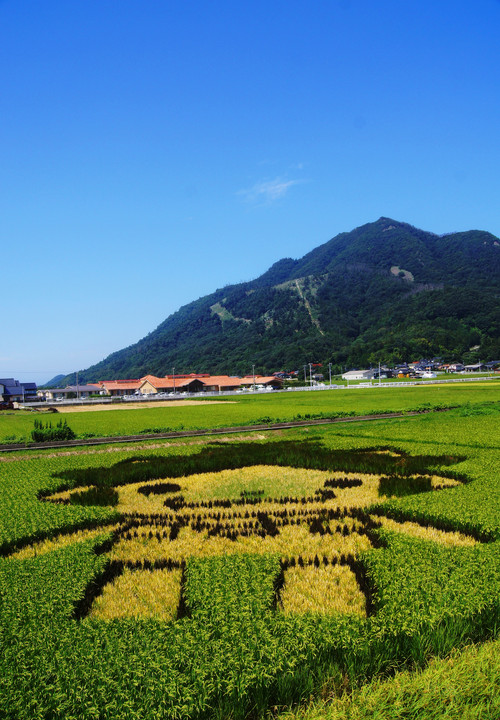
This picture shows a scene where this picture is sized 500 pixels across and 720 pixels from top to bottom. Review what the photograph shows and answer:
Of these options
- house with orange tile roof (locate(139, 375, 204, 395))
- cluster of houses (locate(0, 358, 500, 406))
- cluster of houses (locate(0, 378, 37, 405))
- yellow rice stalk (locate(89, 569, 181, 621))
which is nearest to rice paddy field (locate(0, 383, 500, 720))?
yellow rice stalk (locate(89, 569, 181, 621))

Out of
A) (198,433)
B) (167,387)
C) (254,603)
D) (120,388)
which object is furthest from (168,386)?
(254,603)

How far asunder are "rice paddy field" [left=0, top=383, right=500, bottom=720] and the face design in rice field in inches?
1.8

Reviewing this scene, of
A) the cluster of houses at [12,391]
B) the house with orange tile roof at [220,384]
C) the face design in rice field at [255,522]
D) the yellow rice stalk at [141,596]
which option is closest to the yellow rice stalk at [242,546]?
the face design in rice field at [255,522]

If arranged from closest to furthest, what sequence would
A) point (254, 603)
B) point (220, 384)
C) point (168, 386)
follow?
point (254, 603) < point (168, 386) < point (220, 384)

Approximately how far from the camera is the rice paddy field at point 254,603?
13.4 feet

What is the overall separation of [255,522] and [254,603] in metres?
4.08

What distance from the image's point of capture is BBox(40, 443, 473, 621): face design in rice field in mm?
6160

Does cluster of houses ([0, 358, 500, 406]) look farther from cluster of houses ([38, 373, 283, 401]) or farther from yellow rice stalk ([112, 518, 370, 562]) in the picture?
yellow rice stalk ([112, 518, 370, 562])

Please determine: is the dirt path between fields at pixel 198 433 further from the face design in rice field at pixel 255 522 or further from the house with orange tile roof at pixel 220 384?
the house with orange tile roof at pixel 220 384

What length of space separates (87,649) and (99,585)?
2121 mm

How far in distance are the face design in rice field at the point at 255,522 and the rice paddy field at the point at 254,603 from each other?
0.15 ft

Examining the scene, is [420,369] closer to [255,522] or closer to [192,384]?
[192,384]

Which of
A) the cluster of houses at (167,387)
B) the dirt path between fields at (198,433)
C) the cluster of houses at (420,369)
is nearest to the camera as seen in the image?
the dirt path between fields at (198,433)

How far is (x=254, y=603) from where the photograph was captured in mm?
5477
